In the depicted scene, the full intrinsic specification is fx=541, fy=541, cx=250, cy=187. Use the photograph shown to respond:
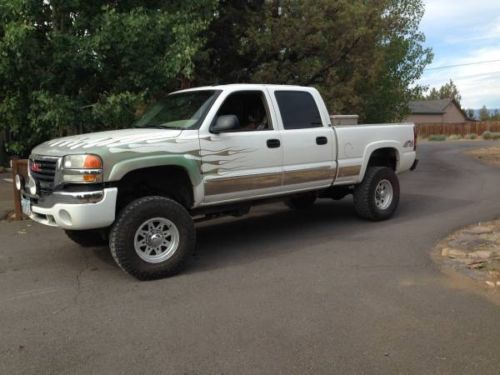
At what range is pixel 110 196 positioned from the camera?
17.5ft

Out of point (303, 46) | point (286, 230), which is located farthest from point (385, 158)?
point (303, 46)

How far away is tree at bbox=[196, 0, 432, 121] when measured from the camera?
1359 centimetres

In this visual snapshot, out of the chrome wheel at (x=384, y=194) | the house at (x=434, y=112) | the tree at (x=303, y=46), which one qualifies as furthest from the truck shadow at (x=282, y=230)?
the house at (x=434, y=112)

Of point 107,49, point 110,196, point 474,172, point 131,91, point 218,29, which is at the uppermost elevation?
point 218,29

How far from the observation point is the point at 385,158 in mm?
8812

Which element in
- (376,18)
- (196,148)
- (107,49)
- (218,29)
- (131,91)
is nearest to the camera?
(196,148)

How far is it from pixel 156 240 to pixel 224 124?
1499mm

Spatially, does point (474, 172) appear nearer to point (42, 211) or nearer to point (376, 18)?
point (376, 18)

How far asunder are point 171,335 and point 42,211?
2260 mm

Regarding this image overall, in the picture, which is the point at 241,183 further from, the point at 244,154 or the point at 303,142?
the point at 303,142

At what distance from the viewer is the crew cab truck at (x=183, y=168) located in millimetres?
5352

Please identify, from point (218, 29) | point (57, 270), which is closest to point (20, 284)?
point (57, 270)

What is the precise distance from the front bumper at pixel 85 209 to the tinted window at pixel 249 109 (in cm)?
194

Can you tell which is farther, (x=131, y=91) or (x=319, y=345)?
(x=131, y=91)
